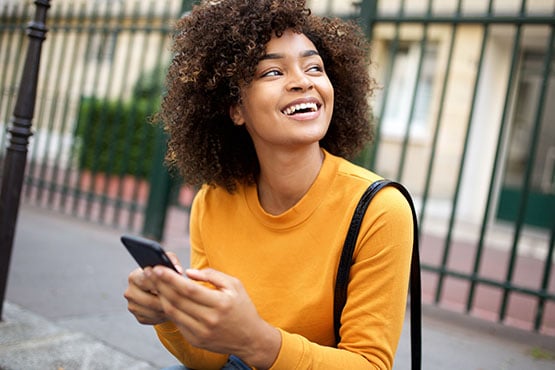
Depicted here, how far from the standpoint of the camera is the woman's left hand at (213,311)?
45.9 inches

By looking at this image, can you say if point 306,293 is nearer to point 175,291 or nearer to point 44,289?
point 175,291

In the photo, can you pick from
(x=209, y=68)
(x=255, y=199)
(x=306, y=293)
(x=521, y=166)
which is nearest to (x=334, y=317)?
(x=306, y=293)

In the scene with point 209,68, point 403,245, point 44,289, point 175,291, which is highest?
point 209,68

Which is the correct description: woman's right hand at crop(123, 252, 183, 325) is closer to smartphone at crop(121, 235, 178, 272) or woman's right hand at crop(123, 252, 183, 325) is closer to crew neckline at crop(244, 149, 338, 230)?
smartphone at crop(121, 235, 178, 272)

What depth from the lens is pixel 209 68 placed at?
6.15 feet

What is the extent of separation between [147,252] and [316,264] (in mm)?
545

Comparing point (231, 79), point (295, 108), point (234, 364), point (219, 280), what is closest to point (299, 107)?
point (295, 108)

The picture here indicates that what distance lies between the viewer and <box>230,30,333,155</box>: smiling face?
5.54ft

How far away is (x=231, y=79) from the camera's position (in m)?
1.80

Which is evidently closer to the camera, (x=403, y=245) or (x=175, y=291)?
(x=175, y=291)

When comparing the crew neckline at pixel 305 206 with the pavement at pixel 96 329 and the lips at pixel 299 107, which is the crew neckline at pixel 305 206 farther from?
the pavement at pixel 96 329

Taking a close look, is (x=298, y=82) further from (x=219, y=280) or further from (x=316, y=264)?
(x=219, y=280)

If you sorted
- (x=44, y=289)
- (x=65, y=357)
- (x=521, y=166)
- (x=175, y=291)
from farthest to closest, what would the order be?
(x=521, y=166), (x=44, y=289), (x=65, y=357), (x=175, y=291)

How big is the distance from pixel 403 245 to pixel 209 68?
0.87 m
